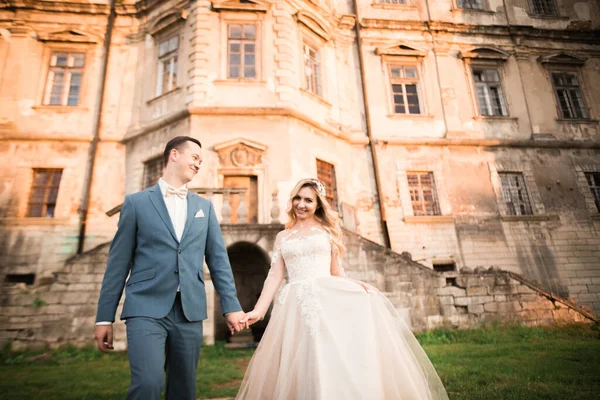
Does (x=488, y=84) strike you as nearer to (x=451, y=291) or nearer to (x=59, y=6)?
(x=451, y=291)

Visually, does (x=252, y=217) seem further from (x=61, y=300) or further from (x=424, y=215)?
(x=424, y=215)

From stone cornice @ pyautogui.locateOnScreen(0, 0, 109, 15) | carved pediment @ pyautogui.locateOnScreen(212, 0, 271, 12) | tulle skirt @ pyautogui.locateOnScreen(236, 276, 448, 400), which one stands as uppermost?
stone cornice @ pyautogui.locateOnScreen(0, 0, 109, 15)

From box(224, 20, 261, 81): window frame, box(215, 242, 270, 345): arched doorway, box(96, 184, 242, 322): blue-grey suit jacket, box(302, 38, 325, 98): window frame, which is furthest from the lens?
box(302, 38, 325, 98): window frame

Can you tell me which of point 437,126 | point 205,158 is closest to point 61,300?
point 205,158

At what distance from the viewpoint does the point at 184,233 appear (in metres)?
2.68

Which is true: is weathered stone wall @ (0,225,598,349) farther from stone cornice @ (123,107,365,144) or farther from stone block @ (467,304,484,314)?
stone cornice @ (123,107,365,144)

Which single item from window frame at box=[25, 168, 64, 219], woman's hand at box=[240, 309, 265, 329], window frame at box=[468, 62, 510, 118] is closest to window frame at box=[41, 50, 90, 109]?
window frame at box=[25, 168, 64, 219]

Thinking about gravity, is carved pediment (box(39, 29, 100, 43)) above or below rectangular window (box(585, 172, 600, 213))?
above

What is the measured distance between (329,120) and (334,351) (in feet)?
35.8

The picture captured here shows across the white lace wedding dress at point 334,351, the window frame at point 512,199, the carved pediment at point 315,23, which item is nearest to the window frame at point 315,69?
the carved pediment at point 315,23

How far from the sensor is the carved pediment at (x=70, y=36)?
1298 cm

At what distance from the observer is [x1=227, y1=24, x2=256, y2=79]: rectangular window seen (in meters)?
11.7

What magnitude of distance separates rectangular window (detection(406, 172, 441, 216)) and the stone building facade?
2.1 inches

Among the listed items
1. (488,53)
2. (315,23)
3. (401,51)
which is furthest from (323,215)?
(488,53)
